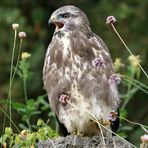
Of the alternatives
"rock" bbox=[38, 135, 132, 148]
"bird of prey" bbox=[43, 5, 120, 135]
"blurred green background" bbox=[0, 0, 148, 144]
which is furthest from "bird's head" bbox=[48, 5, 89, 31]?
"blurred green background" bbox=[0, 0, 148, 144]

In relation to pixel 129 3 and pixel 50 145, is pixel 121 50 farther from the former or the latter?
pixel 50 145

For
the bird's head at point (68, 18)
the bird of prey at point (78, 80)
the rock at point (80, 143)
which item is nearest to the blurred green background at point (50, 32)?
the bird's head at point (68, 18)

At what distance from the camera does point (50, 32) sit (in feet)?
38.2

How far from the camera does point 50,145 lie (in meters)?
5.59

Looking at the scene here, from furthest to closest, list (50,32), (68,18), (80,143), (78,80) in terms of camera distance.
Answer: (50,32) < (68,18) < (78,80) < (80,143)

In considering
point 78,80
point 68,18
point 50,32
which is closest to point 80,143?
point 78,80

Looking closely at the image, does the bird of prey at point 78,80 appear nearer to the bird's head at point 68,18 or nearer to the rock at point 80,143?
the bird's head at point 68,18

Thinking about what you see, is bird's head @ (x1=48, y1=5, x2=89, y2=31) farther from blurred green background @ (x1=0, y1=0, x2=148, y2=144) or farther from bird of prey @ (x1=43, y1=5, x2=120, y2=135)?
blurred green background @ (x1=0, y1=0, x2=148, y2=144)

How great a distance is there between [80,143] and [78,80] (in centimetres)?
72

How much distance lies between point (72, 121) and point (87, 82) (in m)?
0.31

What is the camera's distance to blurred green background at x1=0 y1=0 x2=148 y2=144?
10852mm

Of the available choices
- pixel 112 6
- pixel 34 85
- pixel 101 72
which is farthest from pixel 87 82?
pixel 112 6

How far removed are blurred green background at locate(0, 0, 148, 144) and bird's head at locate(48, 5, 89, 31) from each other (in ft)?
11.7

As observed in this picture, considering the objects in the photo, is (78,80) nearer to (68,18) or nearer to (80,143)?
(68,18)
